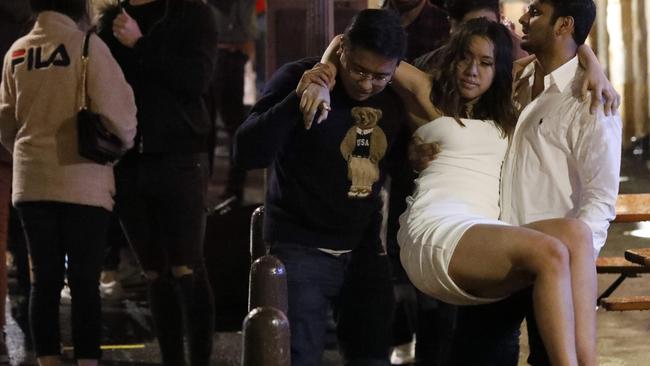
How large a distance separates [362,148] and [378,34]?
0.43 meters

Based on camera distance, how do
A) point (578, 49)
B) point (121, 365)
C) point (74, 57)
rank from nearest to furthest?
1. point (578, 49)
2. point (74, 57)
3. point (121, 365)

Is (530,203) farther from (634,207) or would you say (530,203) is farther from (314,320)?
(634,207)

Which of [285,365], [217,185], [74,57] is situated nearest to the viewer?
[285,365]

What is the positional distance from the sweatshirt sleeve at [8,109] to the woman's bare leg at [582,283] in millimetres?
2838

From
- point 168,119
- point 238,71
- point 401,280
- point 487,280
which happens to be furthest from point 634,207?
point 238,71

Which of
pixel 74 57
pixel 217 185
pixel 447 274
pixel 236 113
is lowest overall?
pixel 217 185

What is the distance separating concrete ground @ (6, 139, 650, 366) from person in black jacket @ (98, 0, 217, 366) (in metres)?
0.69

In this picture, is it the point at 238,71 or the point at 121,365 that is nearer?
the point at 121,365

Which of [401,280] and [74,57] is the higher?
[74,57]

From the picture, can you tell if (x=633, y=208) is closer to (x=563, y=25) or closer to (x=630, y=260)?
(x=630, y=260)

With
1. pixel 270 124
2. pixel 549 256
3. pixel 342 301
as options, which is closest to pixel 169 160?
pixel 342 301

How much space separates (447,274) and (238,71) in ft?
21.3

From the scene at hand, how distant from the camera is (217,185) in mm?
12602

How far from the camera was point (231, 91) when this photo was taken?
10.8 meters
